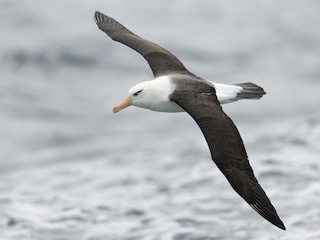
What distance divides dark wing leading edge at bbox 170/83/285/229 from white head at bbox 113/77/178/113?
2.72 ft

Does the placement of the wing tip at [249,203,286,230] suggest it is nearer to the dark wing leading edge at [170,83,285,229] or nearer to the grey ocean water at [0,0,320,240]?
the dark wing leading edge at [170,83,285,229]

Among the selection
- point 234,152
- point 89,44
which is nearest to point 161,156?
point 89,44

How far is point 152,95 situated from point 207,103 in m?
0.90

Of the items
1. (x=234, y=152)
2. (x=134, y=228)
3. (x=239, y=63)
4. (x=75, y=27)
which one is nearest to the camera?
(x=234, y=152)

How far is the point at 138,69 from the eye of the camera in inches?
977

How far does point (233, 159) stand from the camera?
1287 cm

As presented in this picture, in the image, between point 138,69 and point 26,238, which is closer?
point 26,238

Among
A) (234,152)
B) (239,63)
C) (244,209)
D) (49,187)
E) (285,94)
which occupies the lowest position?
(234,152)

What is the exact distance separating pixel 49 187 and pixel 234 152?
8612mm

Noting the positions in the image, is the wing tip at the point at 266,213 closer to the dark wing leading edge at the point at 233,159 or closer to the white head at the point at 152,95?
the dark wing leading edge at the point at 233,159

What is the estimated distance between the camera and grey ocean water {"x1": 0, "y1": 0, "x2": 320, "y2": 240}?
19.0m

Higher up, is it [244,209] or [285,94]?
[285,94]

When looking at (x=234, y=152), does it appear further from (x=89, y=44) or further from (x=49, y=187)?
(x=89, y=44)

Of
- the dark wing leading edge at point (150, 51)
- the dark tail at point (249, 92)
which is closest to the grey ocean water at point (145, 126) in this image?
the dark tail at point (249, 92)
